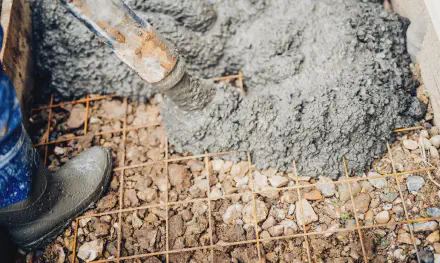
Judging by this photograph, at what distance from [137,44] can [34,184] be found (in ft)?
2.50

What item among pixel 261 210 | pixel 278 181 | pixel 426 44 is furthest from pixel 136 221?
pixel 426 44

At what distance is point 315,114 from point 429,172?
571 mm

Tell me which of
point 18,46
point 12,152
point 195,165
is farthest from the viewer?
point 18,46

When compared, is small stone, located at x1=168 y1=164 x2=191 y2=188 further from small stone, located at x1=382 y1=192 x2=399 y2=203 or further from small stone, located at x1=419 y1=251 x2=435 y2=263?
small stone, located at x1=419 y1=251 x2=435 y2=263

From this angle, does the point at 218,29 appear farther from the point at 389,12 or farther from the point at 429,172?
the point at 429,172

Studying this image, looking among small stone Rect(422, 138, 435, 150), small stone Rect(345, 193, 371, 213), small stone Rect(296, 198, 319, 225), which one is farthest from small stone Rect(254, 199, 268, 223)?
small stone Rect(422, 138, 435, 150)

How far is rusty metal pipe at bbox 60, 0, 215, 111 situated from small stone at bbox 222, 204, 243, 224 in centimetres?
57

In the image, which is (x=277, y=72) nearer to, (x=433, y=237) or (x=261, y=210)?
(x=261, y=210)

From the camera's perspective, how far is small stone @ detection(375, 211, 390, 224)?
161cm

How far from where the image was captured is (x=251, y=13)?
78.3 inches

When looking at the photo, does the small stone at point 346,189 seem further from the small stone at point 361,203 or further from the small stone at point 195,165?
the small stone at point 195,165

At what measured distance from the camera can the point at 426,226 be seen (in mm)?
1562

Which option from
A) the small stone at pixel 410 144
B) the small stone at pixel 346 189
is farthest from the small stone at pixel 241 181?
the small stone at pixel 410 144

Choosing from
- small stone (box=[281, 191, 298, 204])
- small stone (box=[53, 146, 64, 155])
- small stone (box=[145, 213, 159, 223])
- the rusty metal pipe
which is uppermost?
the rusty metal pipe
